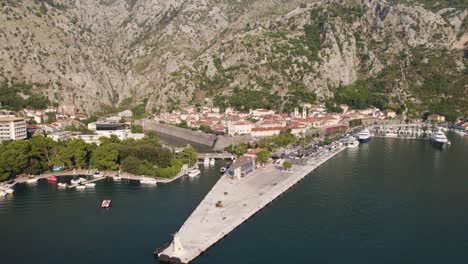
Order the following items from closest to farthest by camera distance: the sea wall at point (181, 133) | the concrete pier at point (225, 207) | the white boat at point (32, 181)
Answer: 1. the concrete pier at point (225, 207)
2. the white boat at point (32, 181)
3. the sea wall at point (181, 133)

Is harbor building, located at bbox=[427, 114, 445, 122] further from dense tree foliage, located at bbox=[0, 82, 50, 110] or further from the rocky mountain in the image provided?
dense tree foliage, located at bbox=[0, 82, 50, 110]

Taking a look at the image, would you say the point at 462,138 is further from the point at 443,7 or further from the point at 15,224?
the point at 443,7

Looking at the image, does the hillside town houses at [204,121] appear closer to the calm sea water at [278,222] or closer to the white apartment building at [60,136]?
the white apartment building at [60,136]

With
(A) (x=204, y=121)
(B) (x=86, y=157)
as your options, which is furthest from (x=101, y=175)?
(A) (x=204, y=121)

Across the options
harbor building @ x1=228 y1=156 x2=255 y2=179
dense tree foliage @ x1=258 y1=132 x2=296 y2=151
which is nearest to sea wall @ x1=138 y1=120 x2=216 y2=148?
dense tree foliage @ x1=258 y1=132 x2=296 y2=151

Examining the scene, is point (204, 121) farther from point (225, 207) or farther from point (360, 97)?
point (225, 207)

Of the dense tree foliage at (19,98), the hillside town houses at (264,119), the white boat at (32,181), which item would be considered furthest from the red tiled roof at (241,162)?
the dense tree foliage at (19,98)

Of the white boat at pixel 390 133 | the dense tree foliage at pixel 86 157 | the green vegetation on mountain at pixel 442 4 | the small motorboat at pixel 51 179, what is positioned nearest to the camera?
the small motorboat at pixel 51 179

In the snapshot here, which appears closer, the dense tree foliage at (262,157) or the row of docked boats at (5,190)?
the row of docked boats at (5,190)
